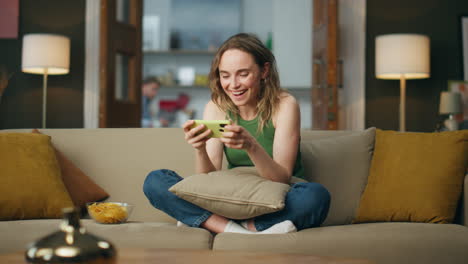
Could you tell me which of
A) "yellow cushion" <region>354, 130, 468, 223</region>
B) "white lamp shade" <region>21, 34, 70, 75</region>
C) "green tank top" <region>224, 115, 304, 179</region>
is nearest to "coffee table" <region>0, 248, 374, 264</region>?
"green tank top" <region>224, 115, 304, 179</region>

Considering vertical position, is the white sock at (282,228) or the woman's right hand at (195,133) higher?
the woman's right hand at (195,133)

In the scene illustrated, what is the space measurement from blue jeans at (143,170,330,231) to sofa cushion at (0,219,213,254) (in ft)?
0.26

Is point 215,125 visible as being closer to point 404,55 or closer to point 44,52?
point 404,55

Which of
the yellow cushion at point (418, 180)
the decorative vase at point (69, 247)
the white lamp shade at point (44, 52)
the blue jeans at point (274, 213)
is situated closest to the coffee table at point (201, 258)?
the decorative vase at point (69, 247)

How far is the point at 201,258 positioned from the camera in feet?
4.00

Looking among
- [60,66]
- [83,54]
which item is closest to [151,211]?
[60,66]

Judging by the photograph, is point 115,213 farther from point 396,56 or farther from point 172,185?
point 396,56

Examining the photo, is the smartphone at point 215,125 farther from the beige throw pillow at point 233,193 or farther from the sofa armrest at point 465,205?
the sofa armrest at point 465,205

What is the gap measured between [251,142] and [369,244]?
55 cm

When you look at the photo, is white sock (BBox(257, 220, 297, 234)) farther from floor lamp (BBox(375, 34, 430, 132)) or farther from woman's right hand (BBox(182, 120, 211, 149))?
floor lamp (BBox(375, 34, 430, 132))

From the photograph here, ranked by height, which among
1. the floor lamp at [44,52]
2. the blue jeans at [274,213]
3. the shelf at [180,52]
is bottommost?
the blue jeans at [274,213]

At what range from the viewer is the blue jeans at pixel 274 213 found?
1959mm

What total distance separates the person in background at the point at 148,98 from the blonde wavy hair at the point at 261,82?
482 cm

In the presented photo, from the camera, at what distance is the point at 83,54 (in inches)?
212
